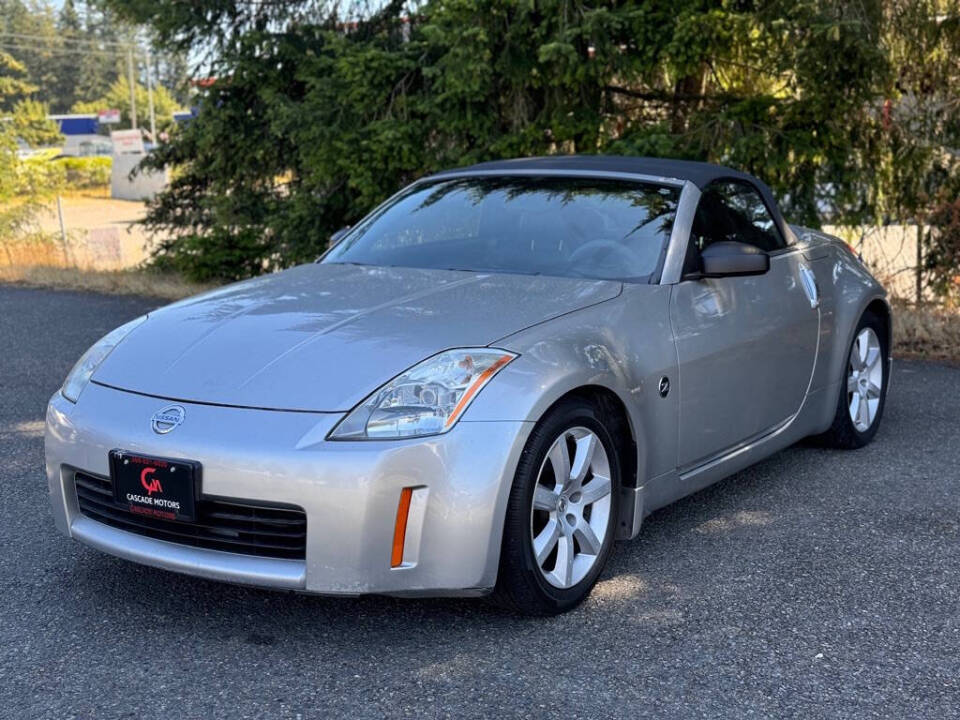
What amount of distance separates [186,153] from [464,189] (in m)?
8.95

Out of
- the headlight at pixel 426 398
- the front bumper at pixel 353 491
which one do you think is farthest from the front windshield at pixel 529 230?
the front bumper at pixel 353 491

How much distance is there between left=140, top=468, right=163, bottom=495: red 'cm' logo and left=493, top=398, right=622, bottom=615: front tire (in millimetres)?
1084

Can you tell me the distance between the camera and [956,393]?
7.77 meters

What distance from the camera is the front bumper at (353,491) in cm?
356

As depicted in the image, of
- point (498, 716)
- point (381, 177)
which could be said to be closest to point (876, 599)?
point (498, 716)

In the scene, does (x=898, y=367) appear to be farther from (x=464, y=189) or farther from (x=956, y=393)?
(x=464, y=189)

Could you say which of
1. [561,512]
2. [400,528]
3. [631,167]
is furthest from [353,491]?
[631,167]

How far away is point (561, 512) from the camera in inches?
159

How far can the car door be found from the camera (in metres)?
4.66

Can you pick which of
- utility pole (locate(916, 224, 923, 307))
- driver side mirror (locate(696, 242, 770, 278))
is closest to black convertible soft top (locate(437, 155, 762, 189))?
driver side mirror (locate(696, 242, 770, 278))

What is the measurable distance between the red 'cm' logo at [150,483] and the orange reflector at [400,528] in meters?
0.75

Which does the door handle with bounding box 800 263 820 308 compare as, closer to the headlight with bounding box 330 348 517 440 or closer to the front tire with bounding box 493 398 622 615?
the front tire with bounding box 493 398 622 615

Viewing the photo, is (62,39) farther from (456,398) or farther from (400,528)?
(400,528)

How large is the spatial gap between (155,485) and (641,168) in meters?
2.70
